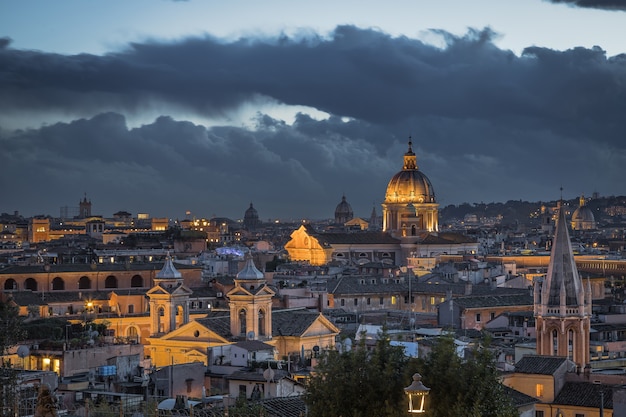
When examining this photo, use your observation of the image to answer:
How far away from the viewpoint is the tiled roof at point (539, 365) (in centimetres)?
3709

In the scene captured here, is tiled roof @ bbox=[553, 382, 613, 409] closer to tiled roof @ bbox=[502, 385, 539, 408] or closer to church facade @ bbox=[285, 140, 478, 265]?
tiled roof @ bbox=[502, 385, 539, 408]

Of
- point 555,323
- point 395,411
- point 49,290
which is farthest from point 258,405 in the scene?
point 49,290

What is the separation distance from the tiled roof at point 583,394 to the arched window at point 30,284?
41323 millimetres

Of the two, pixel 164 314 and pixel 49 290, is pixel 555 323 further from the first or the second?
pixel 49 290

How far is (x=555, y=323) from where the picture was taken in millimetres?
50812

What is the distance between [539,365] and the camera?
37.6 metres

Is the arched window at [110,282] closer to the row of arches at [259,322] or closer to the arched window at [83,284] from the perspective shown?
the arched window at [83,284]

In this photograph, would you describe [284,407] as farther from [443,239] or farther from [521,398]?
[443,239]

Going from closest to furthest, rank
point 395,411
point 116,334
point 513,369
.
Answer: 1. point 395,411
2. point 513,369
3. point 116,334

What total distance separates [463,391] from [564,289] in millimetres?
27124

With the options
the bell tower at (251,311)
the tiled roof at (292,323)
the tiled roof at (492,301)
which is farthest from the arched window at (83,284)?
the bell tower at (251,311)

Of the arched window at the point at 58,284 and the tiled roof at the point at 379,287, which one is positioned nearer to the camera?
the arched window at the point at 58,284

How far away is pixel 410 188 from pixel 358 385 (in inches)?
4396

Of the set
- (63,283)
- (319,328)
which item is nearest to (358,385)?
(319,328)
